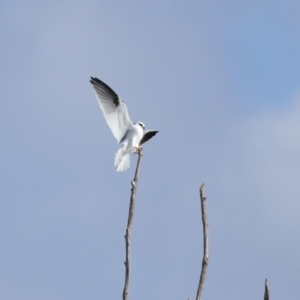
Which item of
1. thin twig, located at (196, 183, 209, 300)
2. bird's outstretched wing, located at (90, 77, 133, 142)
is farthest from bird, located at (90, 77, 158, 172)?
thin twig, located at (196, 183, 209, 300)

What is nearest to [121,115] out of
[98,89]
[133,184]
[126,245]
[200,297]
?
[98,89]

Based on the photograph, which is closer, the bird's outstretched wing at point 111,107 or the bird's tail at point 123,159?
the bird's tail at point 123,159

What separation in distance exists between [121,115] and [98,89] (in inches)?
33.1

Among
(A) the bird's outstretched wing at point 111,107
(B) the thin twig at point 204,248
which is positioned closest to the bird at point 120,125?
(A) the bird's outstretched wing at point 111,107

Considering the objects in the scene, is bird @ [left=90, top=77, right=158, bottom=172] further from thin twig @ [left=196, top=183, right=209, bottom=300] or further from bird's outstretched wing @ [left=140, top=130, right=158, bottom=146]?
thin twig @ [left=196, top=183, right=209, bottom=300]

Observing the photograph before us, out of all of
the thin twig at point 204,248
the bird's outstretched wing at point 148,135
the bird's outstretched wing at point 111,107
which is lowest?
the thin twig at point 204,248

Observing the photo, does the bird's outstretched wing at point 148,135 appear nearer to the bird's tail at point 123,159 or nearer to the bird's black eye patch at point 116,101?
the bird's tail at point 123,159

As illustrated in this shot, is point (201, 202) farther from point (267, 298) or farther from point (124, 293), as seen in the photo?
point (267, 298)

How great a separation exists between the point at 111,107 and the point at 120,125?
1.86 ft

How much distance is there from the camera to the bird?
67.2ft

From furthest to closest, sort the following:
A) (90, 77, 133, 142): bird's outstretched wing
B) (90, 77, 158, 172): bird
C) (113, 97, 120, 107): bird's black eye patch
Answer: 1. (113, 97, 120, 107): bird's black eye patch
2. (90, 77, 133, 142): bird's outstretched wing
3. (90, 77, 158, 172): bird

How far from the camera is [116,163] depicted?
806 inches

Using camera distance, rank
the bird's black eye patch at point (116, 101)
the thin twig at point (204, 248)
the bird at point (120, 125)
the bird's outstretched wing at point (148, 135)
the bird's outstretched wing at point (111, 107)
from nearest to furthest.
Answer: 1. the thin twig at point (204, 248)
2. the bird at point (120, 125)
3. the bird's outstretched wing at point (148, 135)
4. the bird's outstretched wing at point (111, 107)
5. the bird's black eye patch at point (116, 101)

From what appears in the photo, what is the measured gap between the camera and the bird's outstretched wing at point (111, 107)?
2186 centimetres
